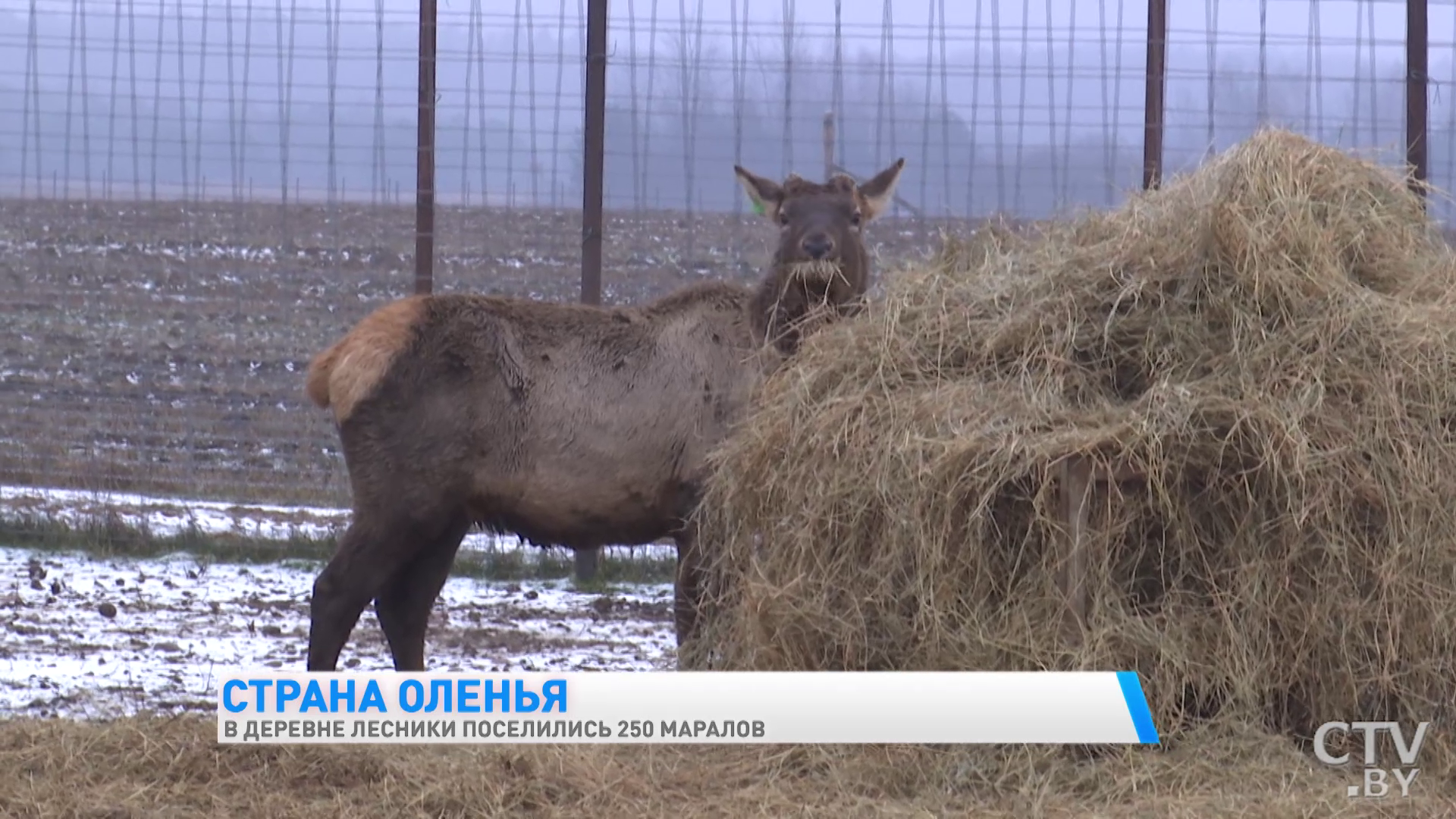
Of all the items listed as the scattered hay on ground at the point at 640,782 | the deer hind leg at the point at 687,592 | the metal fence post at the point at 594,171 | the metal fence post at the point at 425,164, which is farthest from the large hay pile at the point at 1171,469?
the metal fence post at the point at 425,164

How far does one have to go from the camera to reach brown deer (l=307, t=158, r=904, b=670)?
6617 millimetres

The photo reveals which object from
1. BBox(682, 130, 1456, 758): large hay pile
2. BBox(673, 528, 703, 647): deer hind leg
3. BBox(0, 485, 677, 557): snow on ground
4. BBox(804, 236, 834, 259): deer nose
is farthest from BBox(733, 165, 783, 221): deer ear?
BBox(0, 485, 677, 557): snow on ground

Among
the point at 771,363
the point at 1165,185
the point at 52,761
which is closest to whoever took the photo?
the point at 52,761

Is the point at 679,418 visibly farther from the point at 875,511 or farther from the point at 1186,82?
the point at 1186,82

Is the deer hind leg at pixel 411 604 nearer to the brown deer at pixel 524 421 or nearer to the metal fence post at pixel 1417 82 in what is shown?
the brown deer at pixel 524 421

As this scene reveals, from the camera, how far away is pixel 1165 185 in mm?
5914

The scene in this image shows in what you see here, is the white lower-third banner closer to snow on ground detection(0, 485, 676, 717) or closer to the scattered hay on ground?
the scattered hay on ground

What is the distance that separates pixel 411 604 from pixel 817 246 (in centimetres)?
225

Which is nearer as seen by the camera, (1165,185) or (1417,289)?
(1417,289)

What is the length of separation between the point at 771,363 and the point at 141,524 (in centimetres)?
475

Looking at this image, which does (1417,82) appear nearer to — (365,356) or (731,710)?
(365,356)

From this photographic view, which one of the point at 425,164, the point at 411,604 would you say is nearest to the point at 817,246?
the point at 411,604

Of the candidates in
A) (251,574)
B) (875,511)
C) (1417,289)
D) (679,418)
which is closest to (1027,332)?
(875,511)

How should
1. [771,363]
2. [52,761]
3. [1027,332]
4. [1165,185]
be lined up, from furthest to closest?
[771,363] < [1165,185] < [1027,332] < [52,761]
